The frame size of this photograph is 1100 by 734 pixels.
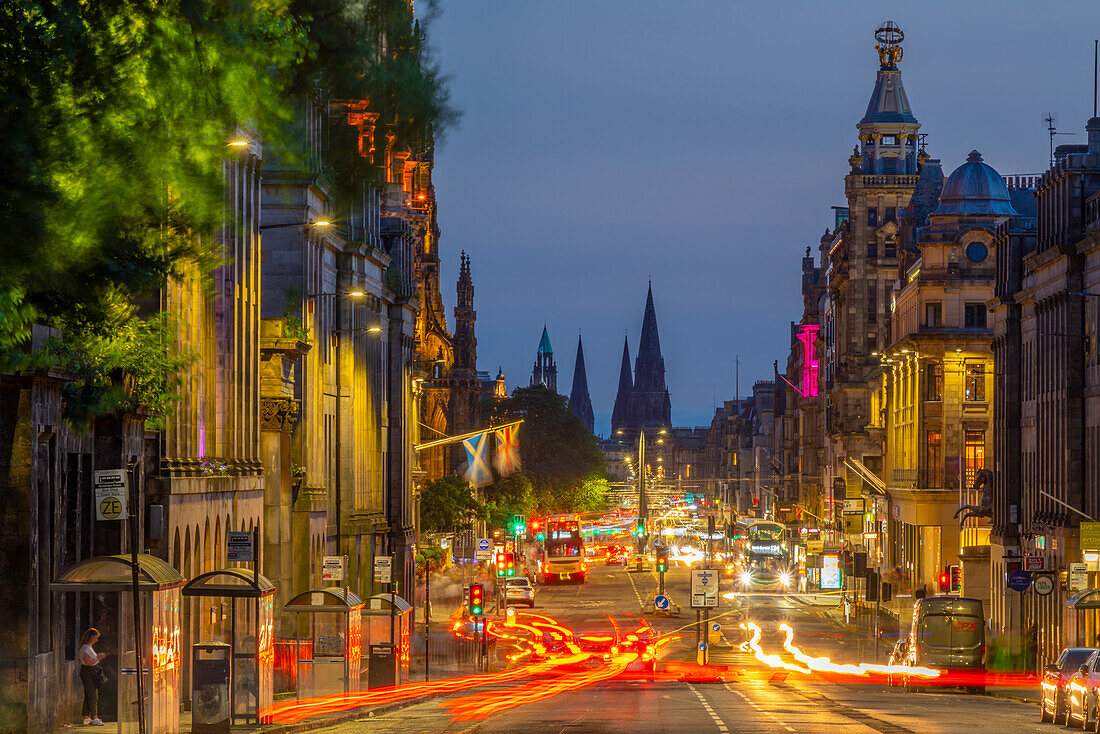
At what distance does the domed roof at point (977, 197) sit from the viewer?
286 ft

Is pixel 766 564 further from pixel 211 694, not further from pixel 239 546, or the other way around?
pixel 211 694

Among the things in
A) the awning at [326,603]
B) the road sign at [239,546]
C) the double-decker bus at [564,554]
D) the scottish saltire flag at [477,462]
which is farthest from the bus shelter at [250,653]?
the double-decker bus at [564,554]

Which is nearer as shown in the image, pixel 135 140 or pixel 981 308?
pixel 135 140

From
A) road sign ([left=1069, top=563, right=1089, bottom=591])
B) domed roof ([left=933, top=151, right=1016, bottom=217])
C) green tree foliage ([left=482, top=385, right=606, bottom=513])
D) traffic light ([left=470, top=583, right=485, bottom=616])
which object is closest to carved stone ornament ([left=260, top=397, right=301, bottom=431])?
traffic light ([left=470, top=583, right=485, bottom=616])

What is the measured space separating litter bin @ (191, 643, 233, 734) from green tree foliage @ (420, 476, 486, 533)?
277 ft

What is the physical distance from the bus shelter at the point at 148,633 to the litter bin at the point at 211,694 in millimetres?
398

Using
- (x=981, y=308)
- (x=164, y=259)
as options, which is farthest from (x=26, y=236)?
(x=981, y=308)

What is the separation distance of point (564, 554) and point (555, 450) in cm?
6092

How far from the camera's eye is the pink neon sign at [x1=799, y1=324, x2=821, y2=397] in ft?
485

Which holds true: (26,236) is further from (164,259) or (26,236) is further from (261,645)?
(261,645)

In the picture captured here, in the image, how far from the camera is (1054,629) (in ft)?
177

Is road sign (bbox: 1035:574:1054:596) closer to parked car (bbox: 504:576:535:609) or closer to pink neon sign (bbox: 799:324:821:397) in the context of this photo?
parked car (bbox: 504:576:535:609)

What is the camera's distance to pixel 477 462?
69062 millimetres

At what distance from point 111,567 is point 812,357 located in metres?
130
